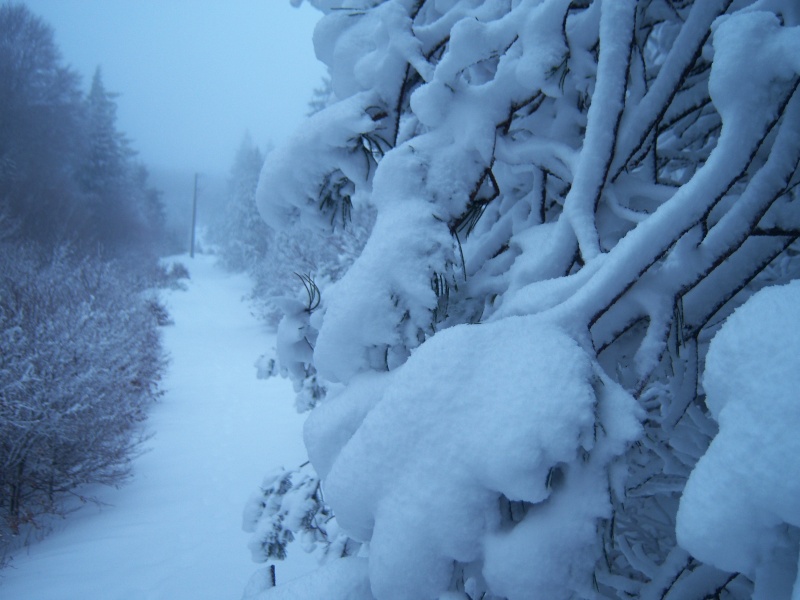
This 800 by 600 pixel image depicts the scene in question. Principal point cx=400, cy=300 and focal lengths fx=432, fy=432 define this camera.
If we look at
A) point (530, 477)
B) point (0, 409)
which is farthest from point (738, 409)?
point (0, 409)

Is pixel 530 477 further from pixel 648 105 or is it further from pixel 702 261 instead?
pixel 648 105

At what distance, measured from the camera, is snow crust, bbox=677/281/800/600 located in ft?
2.12

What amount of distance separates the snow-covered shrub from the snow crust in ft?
21.8

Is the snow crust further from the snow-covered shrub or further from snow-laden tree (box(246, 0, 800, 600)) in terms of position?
the snow-covered shrub

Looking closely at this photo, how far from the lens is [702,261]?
1143 millimetres

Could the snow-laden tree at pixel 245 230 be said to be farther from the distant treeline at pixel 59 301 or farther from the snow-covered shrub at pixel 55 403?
the snow-covered shrub at pixel 55 403

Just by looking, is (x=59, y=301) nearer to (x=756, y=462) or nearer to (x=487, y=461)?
(x=487, y=461)

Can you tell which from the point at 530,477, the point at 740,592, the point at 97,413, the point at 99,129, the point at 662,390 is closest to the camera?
the point at 530,477

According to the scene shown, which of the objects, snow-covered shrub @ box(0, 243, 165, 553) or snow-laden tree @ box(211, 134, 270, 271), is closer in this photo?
snow-covered shrub @ box(0, 243, 165, 553)

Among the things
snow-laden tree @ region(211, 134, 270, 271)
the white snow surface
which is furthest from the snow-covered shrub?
snow-laden tree @ region(211, 134, 270, 271)

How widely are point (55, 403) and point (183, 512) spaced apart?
7.45ft

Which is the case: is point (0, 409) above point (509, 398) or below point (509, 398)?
above

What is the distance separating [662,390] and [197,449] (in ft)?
24.6

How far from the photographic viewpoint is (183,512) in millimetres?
5680
